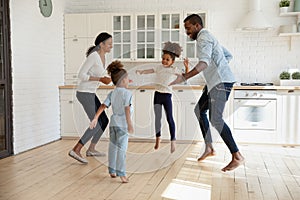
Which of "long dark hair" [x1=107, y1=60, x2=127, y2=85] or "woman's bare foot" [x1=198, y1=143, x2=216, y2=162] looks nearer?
"long dark hair" [x1=107, y1=60, x2=127, y2=85]

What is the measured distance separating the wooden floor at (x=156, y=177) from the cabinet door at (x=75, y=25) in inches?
80.0

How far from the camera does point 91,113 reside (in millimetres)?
4465

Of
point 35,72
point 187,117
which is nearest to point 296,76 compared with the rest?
point 187,117

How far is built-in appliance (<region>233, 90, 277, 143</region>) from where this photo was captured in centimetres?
571

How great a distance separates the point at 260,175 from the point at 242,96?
191cm

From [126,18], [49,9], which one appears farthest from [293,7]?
[49,9]

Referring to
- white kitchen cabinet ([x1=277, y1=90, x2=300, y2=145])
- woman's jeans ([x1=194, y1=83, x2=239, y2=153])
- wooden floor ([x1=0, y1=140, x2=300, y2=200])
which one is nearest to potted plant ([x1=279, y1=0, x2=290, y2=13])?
white kitchen cabinet ([x1=277, y1=90, x2=300, y2=145])

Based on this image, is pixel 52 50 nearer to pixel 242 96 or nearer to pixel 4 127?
pixel 4 127

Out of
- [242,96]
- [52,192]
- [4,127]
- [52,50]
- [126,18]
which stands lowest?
[52,192]

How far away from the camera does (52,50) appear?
20.0 feet

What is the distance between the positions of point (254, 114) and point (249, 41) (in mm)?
1268

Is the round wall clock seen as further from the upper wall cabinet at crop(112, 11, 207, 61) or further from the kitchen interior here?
the upper wall cabinet at crop(112, 11, 207, 61)

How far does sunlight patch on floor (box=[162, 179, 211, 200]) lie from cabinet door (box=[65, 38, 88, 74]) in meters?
3.30

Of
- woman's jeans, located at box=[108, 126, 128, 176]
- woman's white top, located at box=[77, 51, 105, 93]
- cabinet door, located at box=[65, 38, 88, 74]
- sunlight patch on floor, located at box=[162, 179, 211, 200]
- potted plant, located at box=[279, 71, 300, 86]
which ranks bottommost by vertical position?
sunlight patch on floor, located at box=[162, 179, 211, 200]
